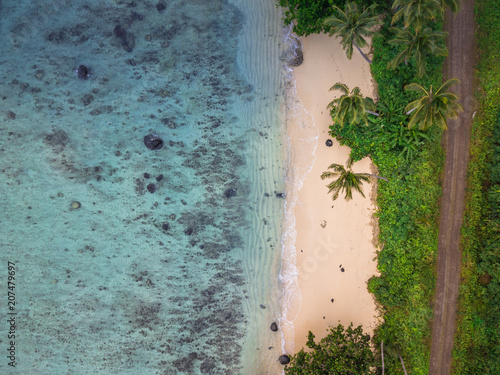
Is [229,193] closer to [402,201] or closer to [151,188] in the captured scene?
[151,188]

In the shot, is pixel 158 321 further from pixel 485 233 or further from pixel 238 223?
pixel 485 233

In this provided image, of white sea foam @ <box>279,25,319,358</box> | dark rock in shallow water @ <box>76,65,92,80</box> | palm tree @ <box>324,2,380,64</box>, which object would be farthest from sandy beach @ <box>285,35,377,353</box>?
dark rock in shallow water @ <box>76,65,92,80</box>

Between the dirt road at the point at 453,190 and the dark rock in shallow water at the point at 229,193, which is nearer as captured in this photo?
the dirt road at the point at 453,190

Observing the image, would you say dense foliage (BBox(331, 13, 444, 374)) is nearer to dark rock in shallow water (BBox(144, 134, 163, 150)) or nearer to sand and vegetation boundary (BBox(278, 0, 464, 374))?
sand and vegetation boundary (BBox(278, 0, 464, 374))

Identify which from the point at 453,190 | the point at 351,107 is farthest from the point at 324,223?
the point at 453,190

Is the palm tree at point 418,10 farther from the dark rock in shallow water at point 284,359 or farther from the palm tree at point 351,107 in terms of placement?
the dark rock in shallow water at point 284,359

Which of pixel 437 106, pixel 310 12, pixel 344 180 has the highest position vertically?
pixel 310 12

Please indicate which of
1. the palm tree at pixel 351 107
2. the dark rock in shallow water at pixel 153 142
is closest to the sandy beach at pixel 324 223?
the palm tree at pixel 351 107

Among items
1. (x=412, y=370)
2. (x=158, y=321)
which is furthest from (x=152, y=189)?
(x=412, y=370)
